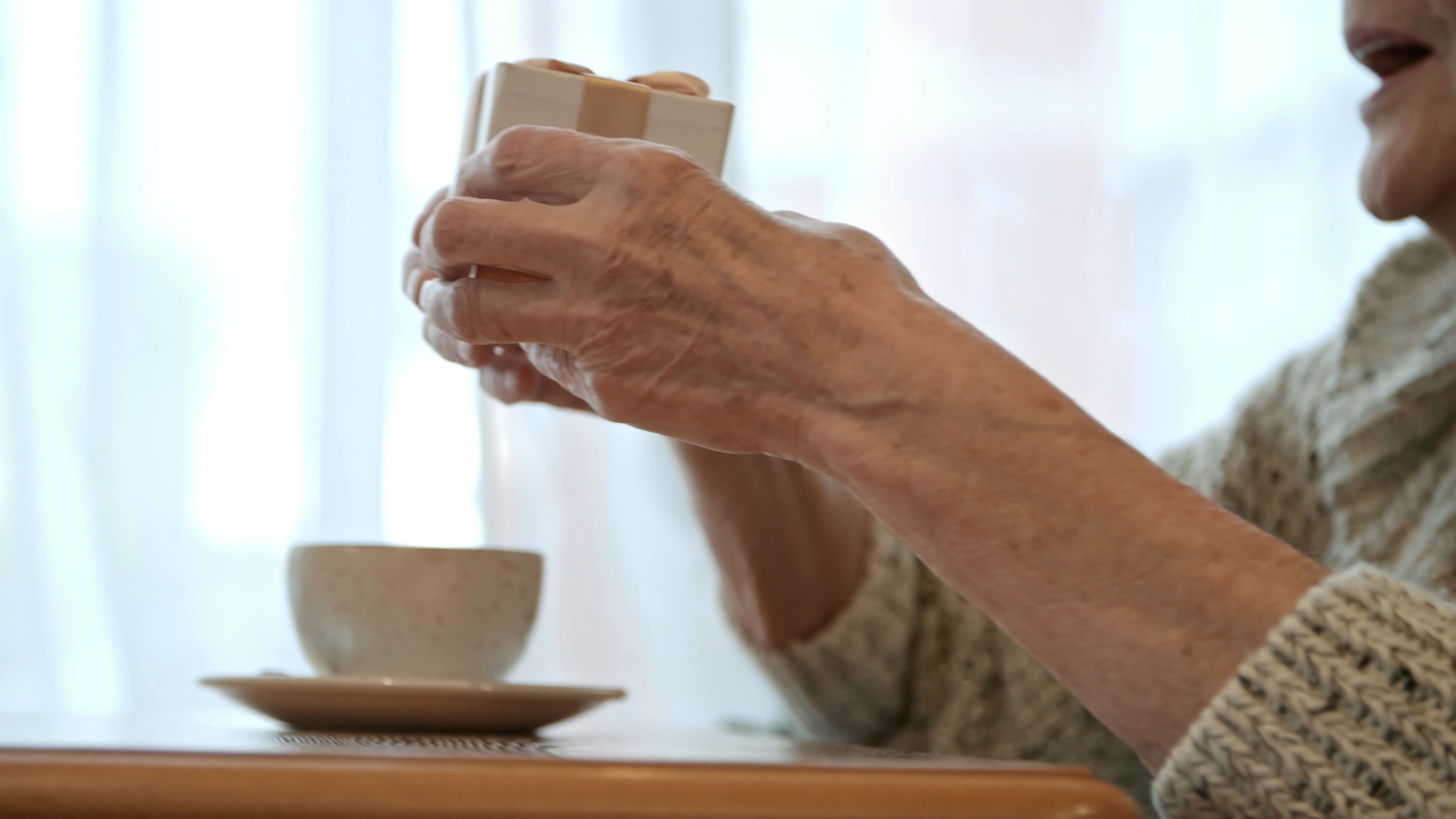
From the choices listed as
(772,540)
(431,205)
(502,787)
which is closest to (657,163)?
(431,205)

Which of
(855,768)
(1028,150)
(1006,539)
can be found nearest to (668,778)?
(855,768)

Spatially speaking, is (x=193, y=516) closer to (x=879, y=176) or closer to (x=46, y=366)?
(x=46, y=366)

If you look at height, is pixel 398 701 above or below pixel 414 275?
below

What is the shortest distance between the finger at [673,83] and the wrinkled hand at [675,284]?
0.21 ft

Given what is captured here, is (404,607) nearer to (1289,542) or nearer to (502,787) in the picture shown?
(502,787)

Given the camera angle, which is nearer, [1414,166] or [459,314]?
[459,314]

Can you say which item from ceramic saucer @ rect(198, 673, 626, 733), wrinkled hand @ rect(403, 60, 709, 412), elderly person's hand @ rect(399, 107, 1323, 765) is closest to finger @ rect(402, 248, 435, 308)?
wrinkled hand @ rect(403, 60, 709, 412)

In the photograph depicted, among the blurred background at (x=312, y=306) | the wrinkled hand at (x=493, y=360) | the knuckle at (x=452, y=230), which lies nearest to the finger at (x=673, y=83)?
the wrinkled hand at (x=493, y=360)

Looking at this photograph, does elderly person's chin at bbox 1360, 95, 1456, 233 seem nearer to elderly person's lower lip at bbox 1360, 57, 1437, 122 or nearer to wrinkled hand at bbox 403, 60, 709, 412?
elderly person's lower lip at bbox 1360, 57, 1437, 122

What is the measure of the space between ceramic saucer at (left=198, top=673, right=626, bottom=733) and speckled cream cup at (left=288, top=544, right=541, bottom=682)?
0.18 feet

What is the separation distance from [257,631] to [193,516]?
111 mm

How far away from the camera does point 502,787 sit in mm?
301

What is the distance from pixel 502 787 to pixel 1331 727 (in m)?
0.30

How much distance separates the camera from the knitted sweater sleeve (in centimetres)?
42
